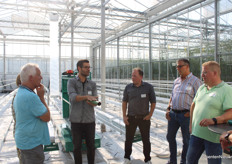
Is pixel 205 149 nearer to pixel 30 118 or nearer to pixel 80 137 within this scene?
pixel 80 137

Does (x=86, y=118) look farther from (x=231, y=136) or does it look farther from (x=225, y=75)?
(x=225, y=75)

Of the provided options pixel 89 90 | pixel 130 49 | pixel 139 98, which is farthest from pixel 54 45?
pixel 130 49

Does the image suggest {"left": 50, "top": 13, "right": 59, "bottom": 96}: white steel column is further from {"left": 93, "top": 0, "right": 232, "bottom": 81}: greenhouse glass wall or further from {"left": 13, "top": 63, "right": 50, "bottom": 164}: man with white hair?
{"left": 13, "top": 63, "right": 50, "bottom": 164}: man with white hair

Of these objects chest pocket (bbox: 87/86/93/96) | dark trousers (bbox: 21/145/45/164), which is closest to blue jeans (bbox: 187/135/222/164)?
chest pocket (bbox: 87/86/93/96)

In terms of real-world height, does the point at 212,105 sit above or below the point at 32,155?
above

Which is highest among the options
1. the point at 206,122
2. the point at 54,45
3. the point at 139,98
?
the point at 54,45

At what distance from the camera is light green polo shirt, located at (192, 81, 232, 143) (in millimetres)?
2143

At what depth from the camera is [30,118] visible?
6.54ft

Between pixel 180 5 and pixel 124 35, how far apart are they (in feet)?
23.8

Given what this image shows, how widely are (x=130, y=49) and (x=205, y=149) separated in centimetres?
1465

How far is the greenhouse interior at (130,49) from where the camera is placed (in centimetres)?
456

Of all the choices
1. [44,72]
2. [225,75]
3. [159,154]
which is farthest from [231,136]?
[44,72]

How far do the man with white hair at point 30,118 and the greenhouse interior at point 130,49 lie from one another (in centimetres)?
178

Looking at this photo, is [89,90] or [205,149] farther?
[89,90]
